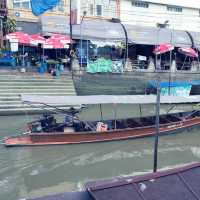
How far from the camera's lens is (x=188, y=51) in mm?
26984

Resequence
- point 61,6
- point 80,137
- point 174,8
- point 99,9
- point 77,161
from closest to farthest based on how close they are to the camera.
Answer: point 77,161
point 80,137
point 61,6
point 99,9
point 174,8

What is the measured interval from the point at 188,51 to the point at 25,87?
13.2 meters

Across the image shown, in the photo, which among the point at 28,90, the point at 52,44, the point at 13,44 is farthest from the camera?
the point at 52,44

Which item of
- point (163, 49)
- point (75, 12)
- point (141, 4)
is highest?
point (141, 4)

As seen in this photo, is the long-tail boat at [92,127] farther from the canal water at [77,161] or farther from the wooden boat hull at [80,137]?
the canal water at [77,161]

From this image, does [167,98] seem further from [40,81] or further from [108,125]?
[40,81]

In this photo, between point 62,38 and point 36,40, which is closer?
point 36,40

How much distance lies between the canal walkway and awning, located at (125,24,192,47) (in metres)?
6.55

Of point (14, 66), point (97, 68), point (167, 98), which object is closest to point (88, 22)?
point (97, 68)

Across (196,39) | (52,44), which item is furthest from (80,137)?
(196,39)

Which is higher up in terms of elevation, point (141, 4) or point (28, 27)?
point (141, 4)

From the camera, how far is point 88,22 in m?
25.7

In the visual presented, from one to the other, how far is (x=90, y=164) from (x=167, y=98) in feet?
18.4

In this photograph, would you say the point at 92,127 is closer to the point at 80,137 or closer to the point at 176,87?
the point at 80,137
